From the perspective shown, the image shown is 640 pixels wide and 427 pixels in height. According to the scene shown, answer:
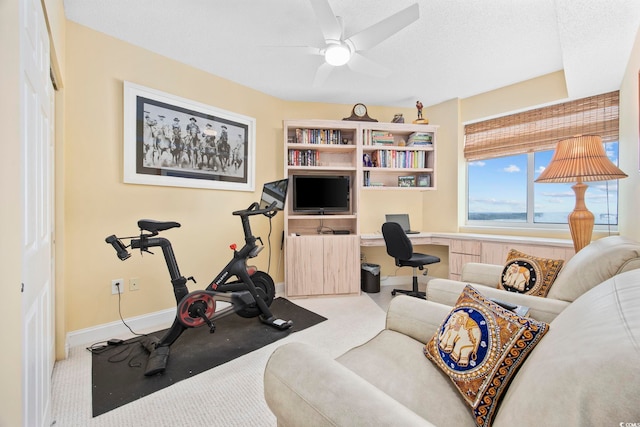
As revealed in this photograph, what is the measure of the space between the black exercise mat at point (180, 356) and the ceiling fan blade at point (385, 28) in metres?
2.45

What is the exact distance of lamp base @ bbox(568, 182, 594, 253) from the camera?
2.07m

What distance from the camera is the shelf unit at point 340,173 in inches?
131

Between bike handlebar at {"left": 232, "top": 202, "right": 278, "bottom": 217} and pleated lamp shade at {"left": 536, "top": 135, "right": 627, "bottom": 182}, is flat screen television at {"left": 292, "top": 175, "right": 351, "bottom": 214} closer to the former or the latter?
bike handlebar at {"left": 232, "top": 202, "right": 278, "bottom": 217}

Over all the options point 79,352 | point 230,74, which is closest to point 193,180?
point 230,74

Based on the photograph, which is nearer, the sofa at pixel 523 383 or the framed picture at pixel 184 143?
the sofa at pixel 523 383

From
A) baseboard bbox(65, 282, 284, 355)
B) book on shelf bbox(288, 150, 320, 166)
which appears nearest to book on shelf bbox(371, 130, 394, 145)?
book on shelf bbox(288, 150, 320, 166)

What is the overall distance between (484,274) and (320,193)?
2.04 metres

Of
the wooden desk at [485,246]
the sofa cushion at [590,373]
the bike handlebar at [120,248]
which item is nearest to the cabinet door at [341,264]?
the wooden desk at [485,246]

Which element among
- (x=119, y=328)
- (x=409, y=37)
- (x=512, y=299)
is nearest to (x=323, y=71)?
(x=409, y=37)

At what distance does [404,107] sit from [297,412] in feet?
13.3

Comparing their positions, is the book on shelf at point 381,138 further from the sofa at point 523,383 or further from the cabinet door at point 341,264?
the sofa at point 523,383

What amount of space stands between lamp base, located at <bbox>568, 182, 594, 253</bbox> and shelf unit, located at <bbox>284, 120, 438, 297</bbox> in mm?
1698

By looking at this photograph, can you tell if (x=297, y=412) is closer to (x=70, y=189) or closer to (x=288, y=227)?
(x=70, y=189)

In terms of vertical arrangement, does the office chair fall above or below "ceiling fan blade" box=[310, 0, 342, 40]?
below
